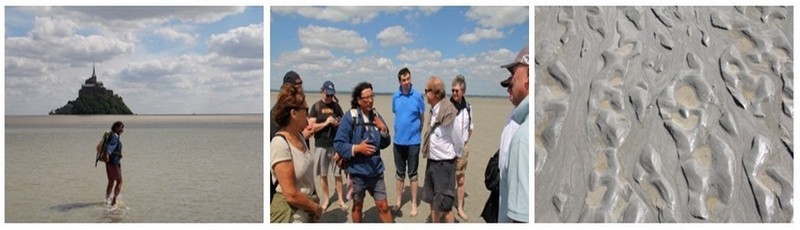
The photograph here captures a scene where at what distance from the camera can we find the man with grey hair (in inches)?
160

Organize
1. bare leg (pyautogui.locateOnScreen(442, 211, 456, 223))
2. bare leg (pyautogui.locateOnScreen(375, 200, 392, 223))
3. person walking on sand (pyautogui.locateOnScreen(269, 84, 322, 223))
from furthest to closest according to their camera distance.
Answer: bare leg (pyautogui.locateOnScreen(442, 211, 456, 223)), bare leg (pyautogui.locateOnScreen(375, 200, 392, 223)), person walking on sand (pyautogui.locateOnScreen(269, 84, 322, 223))

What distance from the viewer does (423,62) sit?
406 cm

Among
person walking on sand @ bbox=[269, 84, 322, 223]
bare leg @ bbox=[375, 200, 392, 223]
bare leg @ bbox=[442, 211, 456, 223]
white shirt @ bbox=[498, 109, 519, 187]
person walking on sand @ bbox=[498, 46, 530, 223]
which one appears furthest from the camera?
bare leg @ bbox=[442, 211, 456, 223]

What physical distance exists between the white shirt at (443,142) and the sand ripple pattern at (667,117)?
50cm

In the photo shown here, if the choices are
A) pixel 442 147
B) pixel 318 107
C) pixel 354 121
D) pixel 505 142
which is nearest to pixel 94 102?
pixel 318 107

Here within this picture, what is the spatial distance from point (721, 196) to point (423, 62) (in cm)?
194

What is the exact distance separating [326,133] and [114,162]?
1376 mm

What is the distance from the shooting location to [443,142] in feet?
13.4

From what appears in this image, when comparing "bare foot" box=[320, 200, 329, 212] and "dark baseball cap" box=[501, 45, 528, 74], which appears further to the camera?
"bare foot" box=[320, 200, 329, 212]

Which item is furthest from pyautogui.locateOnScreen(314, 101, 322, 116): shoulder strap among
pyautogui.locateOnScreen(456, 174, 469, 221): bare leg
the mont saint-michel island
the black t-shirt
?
the mont saint-michel island

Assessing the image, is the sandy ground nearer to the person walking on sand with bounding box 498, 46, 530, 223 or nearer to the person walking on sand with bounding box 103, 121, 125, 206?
the person walking on sand with bounding box 498, 46, 530, 223

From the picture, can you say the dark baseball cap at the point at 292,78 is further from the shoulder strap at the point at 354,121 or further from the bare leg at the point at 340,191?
the bare leg at the point at 340,191

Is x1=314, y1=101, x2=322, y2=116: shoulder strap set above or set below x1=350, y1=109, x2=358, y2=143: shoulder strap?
above
